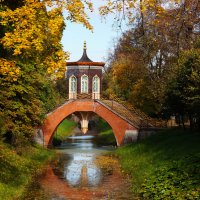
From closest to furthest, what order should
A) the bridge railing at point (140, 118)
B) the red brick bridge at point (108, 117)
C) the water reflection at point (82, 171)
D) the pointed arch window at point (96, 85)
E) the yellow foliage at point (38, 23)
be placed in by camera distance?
1. the yellow foliage at point (38, 23)
2. the water reflection at point (82, 171)
3. the bridge railing at point (140, 118)
4. the red brick bridge at point (108, 117)
5. the pointed arch window at point (96, 85)

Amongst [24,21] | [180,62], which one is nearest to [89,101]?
[180,62]

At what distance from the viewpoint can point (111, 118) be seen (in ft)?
142

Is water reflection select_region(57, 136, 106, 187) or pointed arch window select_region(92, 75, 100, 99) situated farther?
pointed arch window select_region(92, 75, 100, 99)

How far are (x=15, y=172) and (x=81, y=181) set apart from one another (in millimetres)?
3810

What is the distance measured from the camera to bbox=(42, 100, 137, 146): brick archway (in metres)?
42.3

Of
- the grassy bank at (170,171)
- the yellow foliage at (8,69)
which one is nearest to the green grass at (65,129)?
the grassy bank at (170,171)

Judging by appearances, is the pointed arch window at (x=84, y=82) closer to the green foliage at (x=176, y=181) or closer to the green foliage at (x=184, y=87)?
the green foliage at (x=184, y=87)

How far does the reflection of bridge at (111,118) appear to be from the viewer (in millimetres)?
41719

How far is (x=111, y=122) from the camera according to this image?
43.1m

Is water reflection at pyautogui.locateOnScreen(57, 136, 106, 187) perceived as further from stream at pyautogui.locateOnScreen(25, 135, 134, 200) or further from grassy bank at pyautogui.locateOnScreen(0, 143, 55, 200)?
grassy bank at pyautogui.locateOnScreen(0, 143, 55, 200)

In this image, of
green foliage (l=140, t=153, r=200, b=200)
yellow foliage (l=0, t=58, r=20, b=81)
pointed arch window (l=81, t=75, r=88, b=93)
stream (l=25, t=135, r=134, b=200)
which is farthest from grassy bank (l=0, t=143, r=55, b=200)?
pointed arch window (l=81, t=75, r=88, b=93)

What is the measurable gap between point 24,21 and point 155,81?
97.1 ft

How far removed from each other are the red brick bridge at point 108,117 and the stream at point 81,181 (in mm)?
7462

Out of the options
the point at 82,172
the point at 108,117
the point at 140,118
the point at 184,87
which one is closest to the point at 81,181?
the point at 82,172
